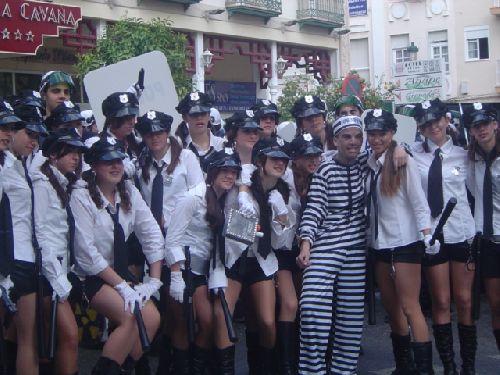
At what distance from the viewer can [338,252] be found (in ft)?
20.0

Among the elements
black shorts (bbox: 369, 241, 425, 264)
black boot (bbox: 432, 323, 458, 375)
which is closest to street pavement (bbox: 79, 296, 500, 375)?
black boot (bbox: 432, 323, 458, 375)

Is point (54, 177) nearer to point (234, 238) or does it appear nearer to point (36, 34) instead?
point (234, 238)

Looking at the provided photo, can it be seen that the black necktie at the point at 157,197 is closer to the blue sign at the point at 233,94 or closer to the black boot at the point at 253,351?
the black boot at the point at 253,351

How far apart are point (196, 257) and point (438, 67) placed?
10.2 metres

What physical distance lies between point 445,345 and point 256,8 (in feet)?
66.4

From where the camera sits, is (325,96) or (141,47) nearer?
(141,47)

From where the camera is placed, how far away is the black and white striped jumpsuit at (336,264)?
6.04 m

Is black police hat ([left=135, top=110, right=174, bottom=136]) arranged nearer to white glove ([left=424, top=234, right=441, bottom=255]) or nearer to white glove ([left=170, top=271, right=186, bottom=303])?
white glove ([left=170, top=271, right=186, bottom=303])

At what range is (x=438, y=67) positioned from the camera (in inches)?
594

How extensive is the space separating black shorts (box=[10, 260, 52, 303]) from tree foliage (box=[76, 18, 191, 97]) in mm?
6212

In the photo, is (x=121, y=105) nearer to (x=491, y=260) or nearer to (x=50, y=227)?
(x=50, y=227)

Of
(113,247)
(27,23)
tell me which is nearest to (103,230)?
(113,247)

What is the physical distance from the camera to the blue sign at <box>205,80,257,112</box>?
2706 centimetres

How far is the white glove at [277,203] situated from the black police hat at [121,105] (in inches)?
50.6
